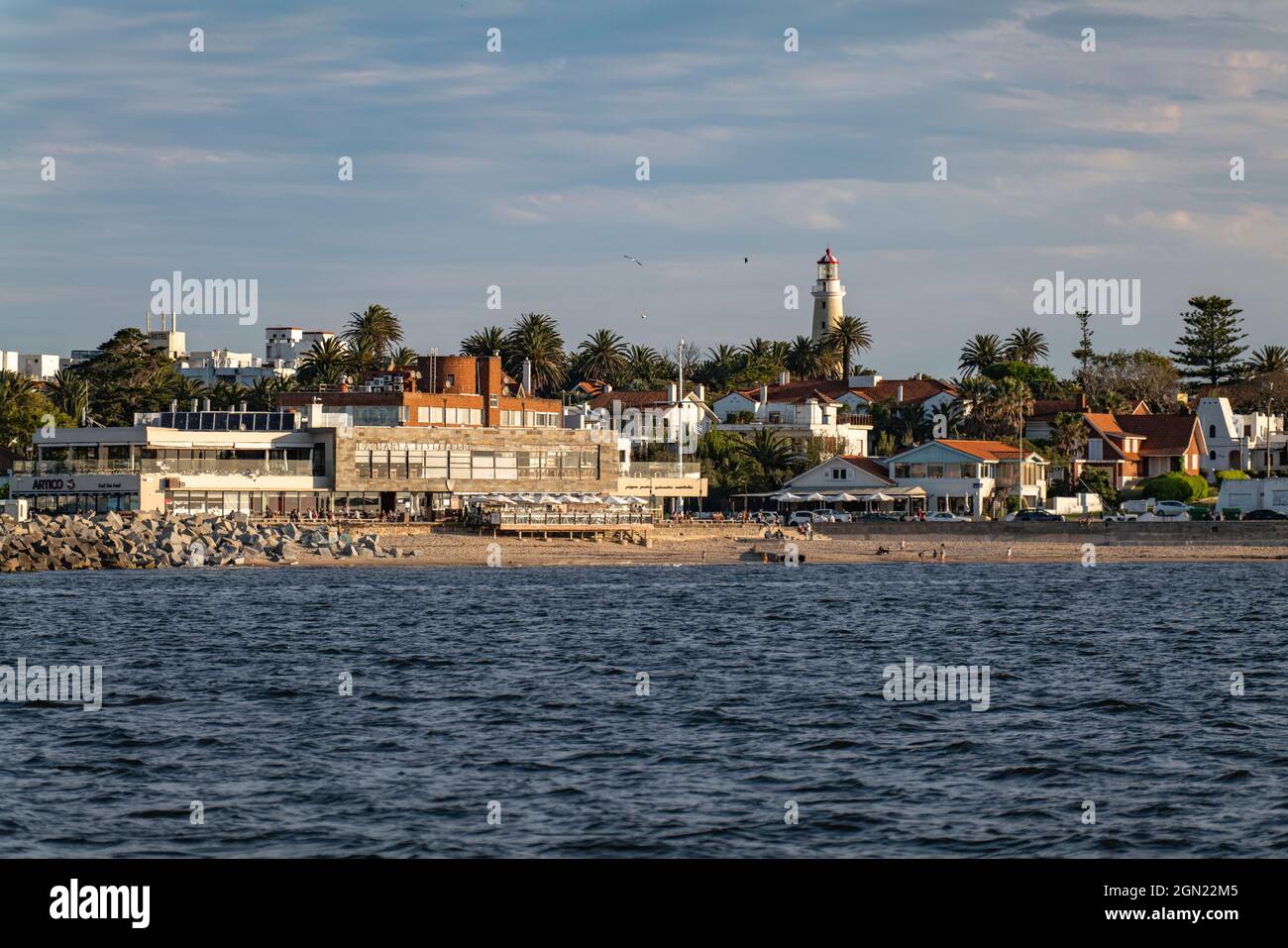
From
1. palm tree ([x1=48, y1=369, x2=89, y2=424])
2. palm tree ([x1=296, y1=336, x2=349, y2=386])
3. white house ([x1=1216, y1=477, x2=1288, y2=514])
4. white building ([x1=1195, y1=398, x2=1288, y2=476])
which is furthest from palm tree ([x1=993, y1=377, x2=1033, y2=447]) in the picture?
palm tree ([x1=48, y1=369, x2=89, y2=424])

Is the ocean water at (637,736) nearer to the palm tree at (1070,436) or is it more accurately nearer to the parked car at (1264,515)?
the parked car at (1264,515)

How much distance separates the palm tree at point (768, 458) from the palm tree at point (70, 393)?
50953 millimetres

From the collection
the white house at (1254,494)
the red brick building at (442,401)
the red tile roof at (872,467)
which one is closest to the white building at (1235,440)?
the white house at (1254,494)

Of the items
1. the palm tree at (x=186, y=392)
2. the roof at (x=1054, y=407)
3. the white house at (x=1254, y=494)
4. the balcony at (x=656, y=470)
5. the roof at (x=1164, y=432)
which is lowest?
the white house at (x=1254, y=494)

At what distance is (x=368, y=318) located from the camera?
149000 millimetres

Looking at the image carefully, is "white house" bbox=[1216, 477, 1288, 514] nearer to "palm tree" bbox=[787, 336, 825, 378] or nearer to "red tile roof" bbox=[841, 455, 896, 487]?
"red tile roof" bbox=[841, 455, 896, 487]

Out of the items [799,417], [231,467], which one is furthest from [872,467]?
[231,467]

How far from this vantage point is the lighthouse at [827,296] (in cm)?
18312

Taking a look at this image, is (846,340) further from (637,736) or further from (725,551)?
(637,736)

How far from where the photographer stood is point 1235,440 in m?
137

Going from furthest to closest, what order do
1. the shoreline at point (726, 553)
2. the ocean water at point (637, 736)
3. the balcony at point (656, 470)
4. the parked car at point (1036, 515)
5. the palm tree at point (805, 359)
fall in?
the palm tree at point (805, 359) < the balcony at point (656, 470) < the parked car at point (1036, 515) < the shoreline at point (726, 553) < the ocean water at point (637, 736)

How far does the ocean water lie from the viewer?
19953 mm
